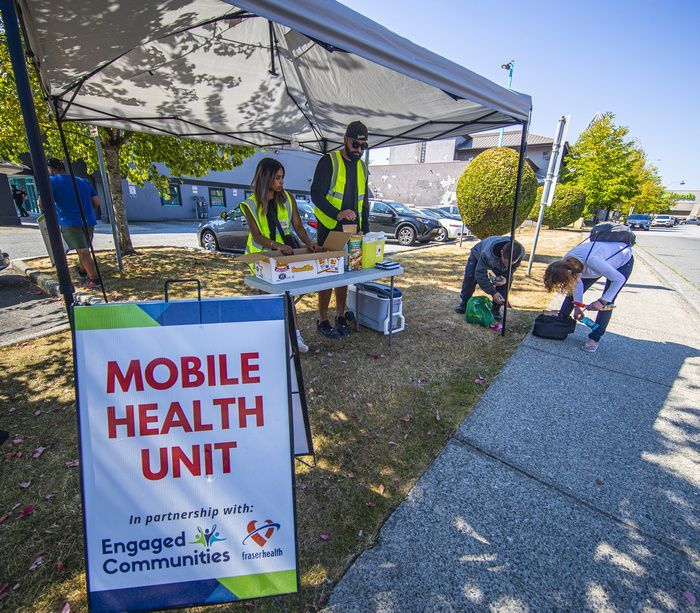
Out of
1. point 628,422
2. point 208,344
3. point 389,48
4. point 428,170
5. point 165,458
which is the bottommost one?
point 628,422

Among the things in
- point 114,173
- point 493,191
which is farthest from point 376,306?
point 114,173

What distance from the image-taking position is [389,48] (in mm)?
1939

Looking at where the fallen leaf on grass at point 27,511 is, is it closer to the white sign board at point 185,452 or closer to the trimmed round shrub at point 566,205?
the white sign board at point 185,452

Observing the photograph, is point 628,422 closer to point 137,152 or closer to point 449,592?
point 449,592

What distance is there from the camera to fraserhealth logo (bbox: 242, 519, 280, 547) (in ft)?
4.33

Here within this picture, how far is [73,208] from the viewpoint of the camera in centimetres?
559

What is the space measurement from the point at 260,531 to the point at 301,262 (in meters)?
2.11

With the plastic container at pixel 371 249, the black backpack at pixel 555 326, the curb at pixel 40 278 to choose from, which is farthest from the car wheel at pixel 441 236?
the curb at pixel 40 278

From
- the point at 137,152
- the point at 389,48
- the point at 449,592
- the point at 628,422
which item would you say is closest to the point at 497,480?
the point at 449,592

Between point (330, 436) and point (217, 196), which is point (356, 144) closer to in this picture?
point (330, 436)

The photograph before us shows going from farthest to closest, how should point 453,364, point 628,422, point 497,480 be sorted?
point 453,364 < point 628,422 < point 497,480

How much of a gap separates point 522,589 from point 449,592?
334 mm

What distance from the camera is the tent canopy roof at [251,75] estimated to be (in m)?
2.05

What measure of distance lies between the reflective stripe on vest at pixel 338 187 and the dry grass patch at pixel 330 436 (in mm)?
1420
